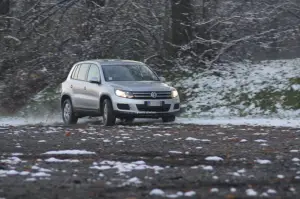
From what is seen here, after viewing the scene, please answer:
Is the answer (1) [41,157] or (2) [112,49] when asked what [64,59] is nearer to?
(2) [112,49]

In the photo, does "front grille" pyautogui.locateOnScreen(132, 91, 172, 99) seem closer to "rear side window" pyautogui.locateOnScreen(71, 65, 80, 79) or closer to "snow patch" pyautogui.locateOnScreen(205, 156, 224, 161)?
"rear side window" pyautogui.locateOnScreen(71, 65, 80, 79)

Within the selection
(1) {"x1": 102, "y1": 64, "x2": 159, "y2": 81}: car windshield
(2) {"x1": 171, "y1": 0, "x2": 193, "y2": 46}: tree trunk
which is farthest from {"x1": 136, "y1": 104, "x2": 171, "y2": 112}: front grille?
(2) {"x1": 171, "y1": 0, "x2": 193, "y2": 46}: tree trunk

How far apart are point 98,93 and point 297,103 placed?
19.2 feet

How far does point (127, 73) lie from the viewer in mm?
17844

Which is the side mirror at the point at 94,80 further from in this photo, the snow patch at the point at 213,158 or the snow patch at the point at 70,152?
the snow patch at the point at 213,158

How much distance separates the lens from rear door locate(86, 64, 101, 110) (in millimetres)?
17344

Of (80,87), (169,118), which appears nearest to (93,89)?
(80,87)

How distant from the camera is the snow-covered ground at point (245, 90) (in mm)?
19406

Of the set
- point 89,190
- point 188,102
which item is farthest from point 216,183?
point 188,102

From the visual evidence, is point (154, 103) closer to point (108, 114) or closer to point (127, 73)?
point (108, 114)

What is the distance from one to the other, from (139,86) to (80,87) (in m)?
2.18

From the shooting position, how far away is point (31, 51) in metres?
24.7

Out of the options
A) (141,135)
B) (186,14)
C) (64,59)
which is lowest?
(141,135)

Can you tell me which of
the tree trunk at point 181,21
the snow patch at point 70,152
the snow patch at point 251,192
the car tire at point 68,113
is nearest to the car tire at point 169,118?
the car tire at point 68,113
